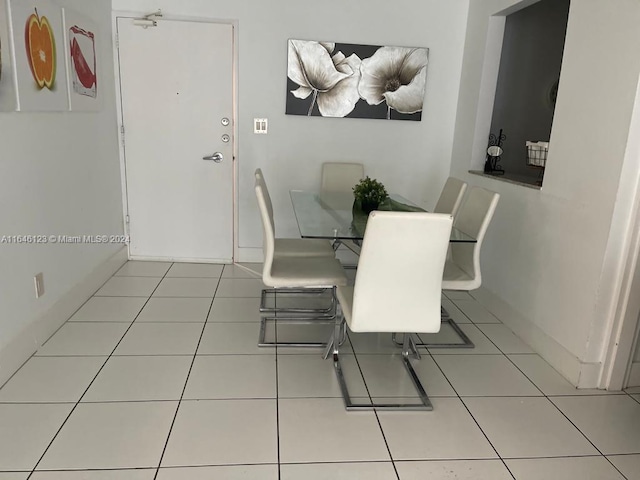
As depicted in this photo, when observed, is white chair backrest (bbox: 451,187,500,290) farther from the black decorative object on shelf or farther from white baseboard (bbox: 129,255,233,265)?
white baseboard (bbox: 129,255,233,265)

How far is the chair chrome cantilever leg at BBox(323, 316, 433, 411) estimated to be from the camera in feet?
6.97

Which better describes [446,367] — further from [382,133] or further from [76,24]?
[76,24]

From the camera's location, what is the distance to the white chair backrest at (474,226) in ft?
8.40

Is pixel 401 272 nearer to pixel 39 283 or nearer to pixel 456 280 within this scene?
pixel 456 280

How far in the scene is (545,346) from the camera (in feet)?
8.71

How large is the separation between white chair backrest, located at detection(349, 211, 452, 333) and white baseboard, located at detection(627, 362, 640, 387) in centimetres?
112

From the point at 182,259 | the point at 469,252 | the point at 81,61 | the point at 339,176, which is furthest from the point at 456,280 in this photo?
the point at 81,61

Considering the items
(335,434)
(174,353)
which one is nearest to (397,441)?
(335,434)

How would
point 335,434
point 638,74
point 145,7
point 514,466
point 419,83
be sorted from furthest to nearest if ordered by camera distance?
point 419,83
point 145,7
point 638,74
point 335,434
point 514,466

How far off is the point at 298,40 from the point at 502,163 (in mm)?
1990

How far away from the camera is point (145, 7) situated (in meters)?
3.58

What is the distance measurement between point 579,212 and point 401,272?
1145 mm

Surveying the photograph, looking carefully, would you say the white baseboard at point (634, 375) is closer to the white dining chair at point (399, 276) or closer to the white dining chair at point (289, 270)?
the white dining chair at point (399, 276)

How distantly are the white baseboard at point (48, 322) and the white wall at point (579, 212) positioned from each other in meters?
2.81
